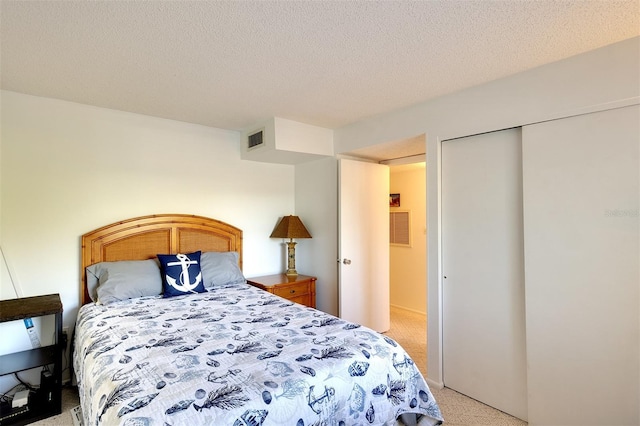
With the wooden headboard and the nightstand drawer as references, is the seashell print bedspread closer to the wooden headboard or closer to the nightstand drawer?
the wooden headboard

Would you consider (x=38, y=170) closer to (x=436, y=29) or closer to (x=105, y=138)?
(x=105, y=138)

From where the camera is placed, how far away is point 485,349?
2377 millimetres

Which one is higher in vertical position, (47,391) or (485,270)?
(485,270)

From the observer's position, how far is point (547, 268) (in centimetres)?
204

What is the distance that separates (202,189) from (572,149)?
→ 3135mm

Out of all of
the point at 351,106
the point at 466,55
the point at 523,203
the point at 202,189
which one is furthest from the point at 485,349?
the point at 202,189

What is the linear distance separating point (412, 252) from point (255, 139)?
9.09ft

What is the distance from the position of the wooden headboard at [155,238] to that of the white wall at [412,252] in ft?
8.17

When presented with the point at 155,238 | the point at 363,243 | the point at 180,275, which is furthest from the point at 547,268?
the point at 155,238

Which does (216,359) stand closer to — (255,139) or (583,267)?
(583,267)

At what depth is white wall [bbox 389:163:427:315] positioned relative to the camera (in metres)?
4.55

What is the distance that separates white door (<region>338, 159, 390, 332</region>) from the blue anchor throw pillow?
142 centimetres

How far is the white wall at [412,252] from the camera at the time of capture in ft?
14.9

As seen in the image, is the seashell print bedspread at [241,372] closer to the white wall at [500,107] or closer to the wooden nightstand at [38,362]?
the wooden nightstand at [38,362]
